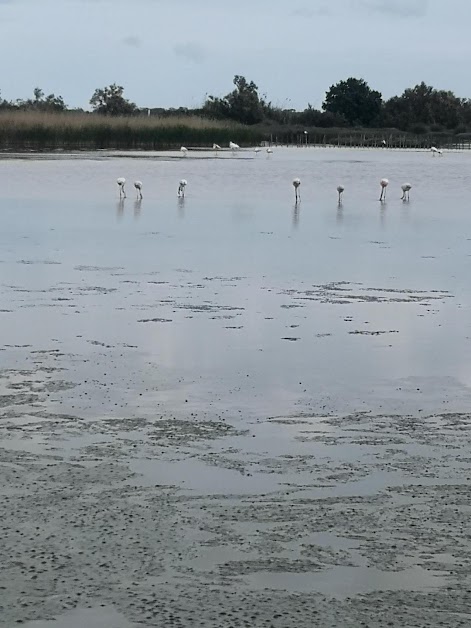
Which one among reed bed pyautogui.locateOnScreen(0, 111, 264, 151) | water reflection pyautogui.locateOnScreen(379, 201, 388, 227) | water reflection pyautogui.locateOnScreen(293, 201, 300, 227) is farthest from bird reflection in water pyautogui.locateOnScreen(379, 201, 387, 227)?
reed bed pyautogui.locateOnScreen(0, 111, 264, 151)

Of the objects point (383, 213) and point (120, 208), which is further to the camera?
point (120, 208)

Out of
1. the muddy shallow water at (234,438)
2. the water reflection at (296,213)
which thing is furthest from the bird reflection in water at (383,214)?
the muddy shallow water at (234,438)

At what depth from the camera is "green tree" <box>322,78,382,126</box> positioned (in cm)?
10675

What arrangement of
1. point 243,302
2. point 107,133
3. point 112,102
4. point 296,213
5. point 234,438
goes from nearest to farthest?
point 234,438
point 243,302
point 296,213
point 107,133
point 112,102

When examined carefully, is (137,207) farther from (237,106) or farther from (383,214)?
(237,106)

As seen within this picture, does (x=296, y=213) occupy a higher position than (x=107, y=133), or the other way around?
(x=107, y=133)

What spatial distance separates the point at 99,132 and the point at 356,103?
51.5 metres

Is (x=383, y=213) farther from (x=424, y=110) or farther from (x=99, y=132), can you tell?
(x=424, y=110)

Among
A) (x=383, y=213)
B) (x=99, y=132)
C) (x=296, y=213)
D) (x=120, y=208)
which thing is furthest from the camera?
(x=99, y=132)

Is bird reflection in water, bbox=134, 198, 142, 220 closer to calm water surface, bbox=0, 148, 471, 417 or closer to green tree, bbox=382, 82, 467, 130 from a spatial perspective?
calm water surface, bbox=0, 148, 471, 417

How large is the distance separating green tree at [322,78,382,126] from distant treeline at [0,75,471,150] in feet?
0.27

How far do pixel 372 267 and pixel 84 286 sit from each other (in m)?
3.87

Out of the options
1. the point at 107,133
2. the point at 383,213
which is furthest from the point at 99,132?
the point at 383,213

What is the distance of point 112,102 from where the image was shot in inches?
3725
